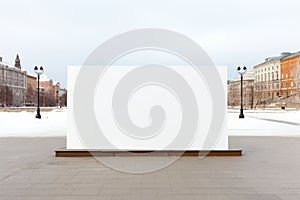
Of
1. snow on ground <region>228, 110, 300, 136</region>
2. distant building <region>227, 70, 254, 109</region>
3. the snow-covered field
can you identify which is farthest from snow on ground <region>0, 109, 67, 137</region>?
distant building <region>227, 70, 254, 109</region>

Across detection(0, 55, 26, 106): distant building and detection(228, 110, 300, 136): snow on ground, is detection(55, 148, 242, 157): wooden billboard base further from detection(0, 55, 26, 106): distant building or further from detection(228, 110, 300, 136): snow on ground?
detection(0, 55, 26, 106): distant building

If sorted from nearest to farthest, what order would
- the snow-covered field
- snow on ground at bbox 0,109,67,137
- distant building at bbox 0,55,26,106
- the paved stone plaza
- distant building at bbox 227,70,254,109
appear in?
the paved stone plaza → snow on ground at bbox 0,109,67,137 → the snow-covered field → distant building at bbox 227,70,254,109 → distant building at bbox 0,55,26,106

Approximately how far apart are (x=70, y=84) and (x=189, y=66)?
3.28 meters

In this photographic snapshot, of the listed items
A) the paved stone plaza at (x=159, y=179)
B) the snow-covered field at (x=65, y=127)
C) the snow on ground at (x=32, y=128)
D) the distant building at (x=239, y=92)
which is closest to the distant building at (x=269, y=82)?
the distant building at (x=239, y=92)

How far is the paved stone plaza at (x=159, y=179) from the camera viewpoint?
5117mm

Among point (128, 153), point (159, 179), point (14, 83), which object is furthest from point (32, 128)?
point (14, 83)

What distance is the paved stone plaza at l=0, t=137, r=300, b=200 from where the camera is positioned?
5117 millimetres

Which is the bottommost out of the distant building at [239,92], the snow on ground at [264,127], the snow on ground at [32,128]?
the snow on ground at [32,128]

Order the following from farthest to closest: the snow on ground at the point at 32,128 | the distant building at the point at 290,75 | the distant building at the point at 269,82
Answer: the distant building at the point at 269,82
the distant building at the point at 290,75
the snow on ground at the point at 32,128

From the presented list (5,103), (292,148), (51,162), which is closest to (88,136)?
(51,162)

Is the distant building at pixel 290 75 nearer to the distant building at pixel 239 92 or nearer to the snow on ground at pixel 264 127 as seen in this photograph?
the distant building at pixel 239 92

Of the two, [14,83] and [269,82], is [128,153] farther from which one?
[14,83]

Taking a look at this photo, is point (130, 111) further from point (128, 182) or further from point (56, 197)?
point (56, 197)

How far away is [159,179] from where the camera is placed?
610cm
